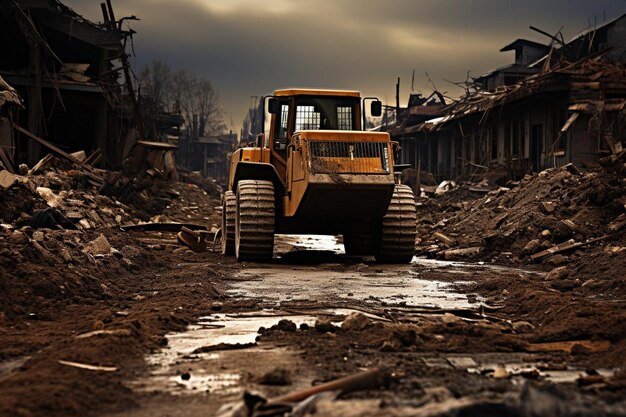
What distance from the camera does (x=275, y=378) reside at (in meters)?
5.25

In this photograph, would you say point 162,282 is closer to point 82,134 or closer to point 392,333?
point 392,333

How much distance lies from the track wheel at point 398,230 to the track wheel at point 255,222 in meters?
2.08

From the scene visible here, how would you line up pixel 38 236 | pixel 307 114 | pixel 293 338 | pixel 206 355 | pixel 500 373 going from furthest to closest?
pixel 307 114 → pixel 38 236 → pixel 293 338 → pixel 206 355 → pixel 500 373

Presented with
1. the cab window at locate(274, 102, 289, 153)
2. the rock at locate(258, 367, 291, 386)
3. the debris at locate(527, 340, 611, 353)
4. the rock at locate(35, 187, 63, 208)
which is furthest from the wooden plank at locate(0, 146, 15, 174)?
the rock at locate(258, 367, 291, 386)

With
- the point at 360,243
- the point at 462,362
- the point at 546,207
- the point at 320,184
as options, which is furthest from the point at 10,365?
the point at 546,207

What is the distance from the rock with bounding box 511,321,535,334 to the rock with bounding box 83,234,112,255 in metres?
7.58

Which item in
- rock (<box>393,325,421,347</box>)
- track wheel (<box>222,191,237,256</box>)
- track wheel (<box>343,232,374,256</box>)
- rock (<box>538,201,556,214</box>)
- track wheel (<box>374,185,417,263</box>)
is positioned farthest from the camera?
rock (<box>538,201,556,214</box>)

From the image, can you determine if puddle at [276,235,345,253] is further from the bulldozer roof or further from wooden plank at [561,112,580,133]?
Result: wooden plank at [561,112,580,133]

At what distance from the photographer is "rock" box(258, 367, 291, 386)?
5238 mm

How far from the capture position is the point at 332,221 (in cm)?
1559

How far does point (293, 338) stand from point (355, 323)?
2.15ft

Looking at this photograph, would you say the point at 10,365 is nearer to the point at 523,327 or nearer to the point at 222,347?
the point at 222,347

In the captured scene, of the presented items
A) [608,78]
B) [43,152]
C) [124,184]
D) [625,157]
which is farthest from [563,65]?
[43,152]

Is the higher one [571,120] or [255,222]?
[571,120]
